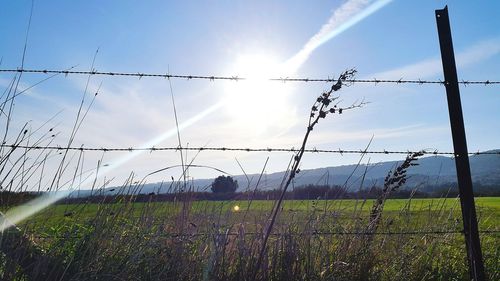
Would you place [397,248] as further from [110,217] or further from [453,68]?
[110,217]

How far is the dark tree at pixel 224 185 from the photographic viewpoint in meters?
4.30

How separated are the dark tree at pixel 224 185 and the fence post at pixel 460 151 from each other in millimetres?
1855

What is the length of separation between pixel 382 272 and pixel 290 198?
43.8 inches

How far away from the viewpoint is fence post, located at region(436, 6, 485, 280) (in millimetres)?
3959

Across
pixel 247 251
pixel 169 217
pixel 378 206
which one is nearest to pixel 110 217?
pixel 169 217

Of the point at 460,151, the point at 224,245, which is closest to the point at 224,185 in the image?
the point at 224,245

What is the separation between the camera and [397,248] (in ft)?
13.6

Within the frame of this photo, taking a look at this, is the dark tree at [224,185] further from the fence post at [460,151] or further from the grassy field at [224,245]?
the fence post at [460,151]

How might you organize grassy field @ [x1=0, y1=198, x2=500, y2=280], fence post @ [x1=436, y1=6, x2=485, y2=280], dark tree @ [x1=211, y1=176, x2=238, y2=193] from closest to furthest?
grassy field @ [x1=0, y1=198, x2=500, y2=280] < fence post @ [x1=436, y1=6, x2=485, y2=280] < dark tree @ [x1=211, y1=176, x2=238, y2=193]

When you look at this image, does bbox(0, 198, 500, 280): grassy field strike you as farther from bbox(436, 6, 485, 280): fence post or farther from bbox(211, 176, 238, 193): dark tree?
bbox(436, 6, 485, 280): fence post

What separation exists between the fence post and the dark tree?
1.86m

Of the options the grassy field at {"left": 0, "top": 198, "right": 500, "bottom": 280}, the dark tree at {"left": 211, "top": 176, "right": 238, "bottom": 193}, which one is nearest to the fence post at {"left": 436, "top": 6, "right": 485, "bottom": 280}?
the grassy field at {"left": 0, "top": 198, "right": 500, "bottom": 280}

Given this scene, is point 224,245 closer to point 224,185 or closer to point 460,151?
point 224,185

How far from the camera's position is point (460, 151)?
399 centimetres
